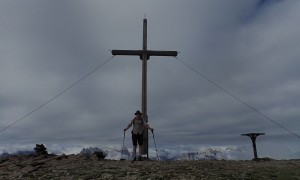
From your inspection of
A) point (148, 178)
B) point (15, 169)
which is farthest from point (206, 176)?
point (15, 169)

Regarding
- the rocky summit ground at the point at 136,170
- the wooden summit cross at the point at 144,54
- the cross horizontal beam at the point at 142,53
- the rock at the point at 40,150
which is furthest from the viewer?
the cross horizontal beam at the point at 142,53

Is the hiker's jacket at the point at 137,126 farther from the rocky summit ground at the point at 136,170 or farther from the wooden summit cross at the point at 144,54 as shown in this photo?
the wooden summit cross at the point at 144,54

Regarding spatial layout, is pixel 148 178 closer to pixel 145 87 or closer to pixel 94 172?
pixel 94 172

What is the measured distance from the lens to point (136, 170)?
1541 cm

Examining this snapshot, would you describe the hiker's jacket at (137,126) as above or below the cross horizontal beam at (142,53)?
below

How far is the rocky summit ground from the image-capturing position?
1469cm

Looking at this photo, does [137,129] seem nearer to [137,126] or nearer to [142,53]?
[137,126]

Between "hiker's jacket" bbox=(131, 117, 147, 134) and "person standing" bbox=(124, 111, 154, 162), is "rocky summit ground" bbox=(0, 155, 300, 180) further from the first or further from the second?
"hiker's jacket" bbox=(131, 117, 147, 134)

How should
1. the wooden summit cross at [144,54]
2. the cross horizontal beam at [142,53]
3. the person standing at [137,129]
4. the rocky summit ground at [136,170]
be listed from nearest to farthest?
the rocky summit ground at [136,170], the person standing at [137,129], the wooden summit cross at [144,54], the cross horizontal beam at [142,53]

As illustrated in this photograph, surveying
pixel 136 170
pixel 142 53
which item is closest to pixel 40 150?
pixel 136 170

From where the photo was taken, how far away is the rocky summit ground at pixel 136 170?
1469 cm

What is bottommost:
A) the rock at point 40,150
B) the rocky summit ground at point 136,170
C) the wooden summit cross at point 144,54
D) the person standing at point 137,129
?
the rocky summit ground at point 136,170

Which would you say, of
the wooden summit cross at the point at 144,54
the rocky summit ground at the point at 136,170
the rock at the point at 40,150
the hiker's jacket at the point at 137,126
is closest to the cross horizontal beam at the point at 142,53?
the wooden summit cross at the point at 144,54

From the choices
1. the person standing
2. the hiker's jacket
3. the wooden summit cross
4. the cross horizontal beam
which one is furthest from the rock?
the cross horizontal beam
